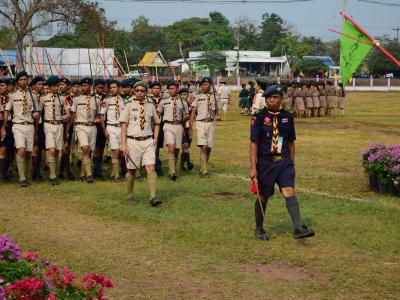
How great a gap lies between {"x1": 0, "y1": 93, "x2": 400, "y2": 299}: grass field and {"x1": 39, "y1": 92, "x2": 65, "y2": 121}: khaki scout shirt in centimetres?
128

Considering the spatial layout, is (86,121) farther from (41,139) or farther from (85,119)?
(41,139)

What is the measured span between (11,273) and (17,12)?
31872 mm

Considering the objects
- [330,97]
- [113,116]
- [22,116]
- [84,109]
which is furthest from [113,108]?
[330,97]

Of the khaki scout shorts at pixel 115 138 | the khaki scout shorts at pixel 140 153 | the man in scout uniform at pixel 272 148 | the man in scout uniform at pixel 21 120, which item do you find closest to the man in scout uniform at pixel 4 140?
the man in scout uniform at pixel 21 120

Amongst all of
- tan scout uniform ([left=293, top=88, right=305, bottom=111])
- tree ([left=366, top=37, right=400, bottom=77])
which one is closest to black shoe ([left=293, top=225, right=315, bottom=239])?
A: tan scout uniform ([left=293, top=88, right=305, bottom=111])

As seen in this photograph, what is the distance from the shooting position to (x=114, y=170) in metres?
13.7

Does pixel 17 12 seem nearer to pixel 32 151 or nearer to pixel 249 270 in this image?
pixel 32 151

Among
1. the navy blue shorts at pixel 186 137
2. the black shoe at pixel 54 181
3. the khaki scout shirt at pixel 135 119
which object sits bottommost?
the black shoe at pixel 54 181

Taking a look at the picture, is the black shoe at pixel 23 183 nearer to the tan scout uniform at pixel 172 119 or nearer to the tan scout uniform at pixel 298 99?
the tan scout uniform at pixel 172 119

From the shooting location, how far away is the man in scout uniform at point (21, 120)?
12945mm

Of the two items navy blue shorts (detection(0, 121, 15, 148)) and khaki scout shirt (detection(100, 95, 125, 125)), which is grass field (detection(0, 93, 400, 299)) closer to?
navy blue shorts (detection(0, 121, 15, 148))

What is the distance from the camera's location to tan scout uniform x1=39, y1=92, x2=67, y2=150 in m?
13.3

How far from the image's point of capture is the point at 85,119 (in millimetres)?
13555

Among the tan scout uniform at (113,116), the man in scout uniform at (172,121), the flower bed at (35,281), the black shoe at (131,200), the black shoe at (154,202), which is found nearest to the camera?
the flower bed at (35,281)
